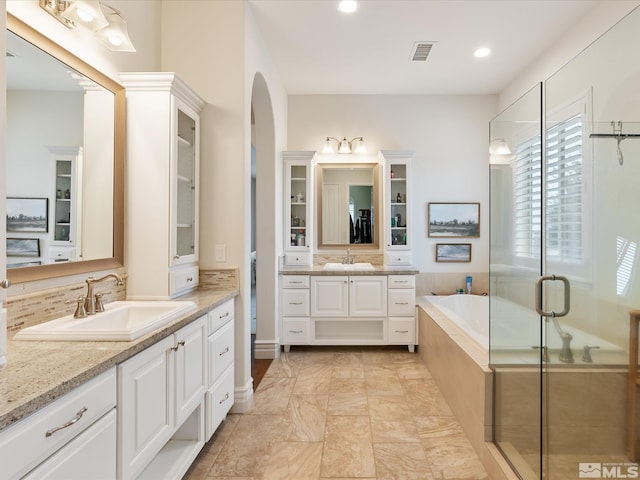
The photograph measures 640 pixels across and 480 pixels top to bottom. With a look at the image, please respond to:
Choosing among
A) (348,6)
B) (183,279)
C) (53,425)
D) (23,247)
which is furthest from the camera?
(348,6)

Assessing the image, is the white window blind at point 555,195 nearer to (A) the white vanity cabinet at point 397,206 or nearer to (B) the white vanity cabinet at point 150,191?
(B) the white vanity cabinet at point 150,191

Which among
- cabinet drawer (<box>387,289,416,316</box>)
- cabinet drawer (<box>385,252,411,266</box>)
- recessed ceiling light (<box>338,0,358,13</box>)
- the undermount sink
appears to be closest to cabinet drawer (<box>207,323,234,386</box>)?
the undermount sink

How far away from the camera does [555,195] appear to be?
160 centimetres

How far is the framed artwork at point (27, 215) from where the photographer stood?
4.91 ft

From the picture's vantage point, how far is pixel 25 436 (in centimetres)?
86

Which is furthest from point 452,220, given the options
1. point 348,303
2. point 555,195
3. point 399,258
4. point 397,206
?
point 555,195

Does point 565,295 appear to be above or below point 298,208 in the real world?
below

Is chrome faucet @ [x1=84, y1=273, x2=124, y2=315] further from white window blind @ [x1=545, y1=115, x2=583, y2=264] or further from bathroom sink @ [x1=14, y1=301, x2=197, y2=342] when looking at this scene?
white window blind @ [x1=545, y1=115, x2=583, y2=264]

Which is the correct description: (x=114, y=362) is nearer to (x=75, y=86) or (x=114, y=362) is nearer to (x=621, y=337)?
(x=75, y=86)

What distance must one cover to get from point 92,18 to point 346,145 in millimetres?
3112

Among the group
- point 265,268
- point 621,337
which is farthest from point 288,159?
point 621,337

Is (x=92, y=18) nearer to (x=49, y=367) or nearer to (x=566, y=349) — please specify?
(x=49, y=367)

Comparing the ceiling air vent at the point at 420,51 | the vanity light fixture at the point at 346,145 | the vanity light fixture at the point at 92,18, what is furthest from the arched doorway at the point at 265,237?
the vanity light fixture at the point at 92,18

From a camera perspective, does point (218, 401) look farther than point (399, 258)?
No
